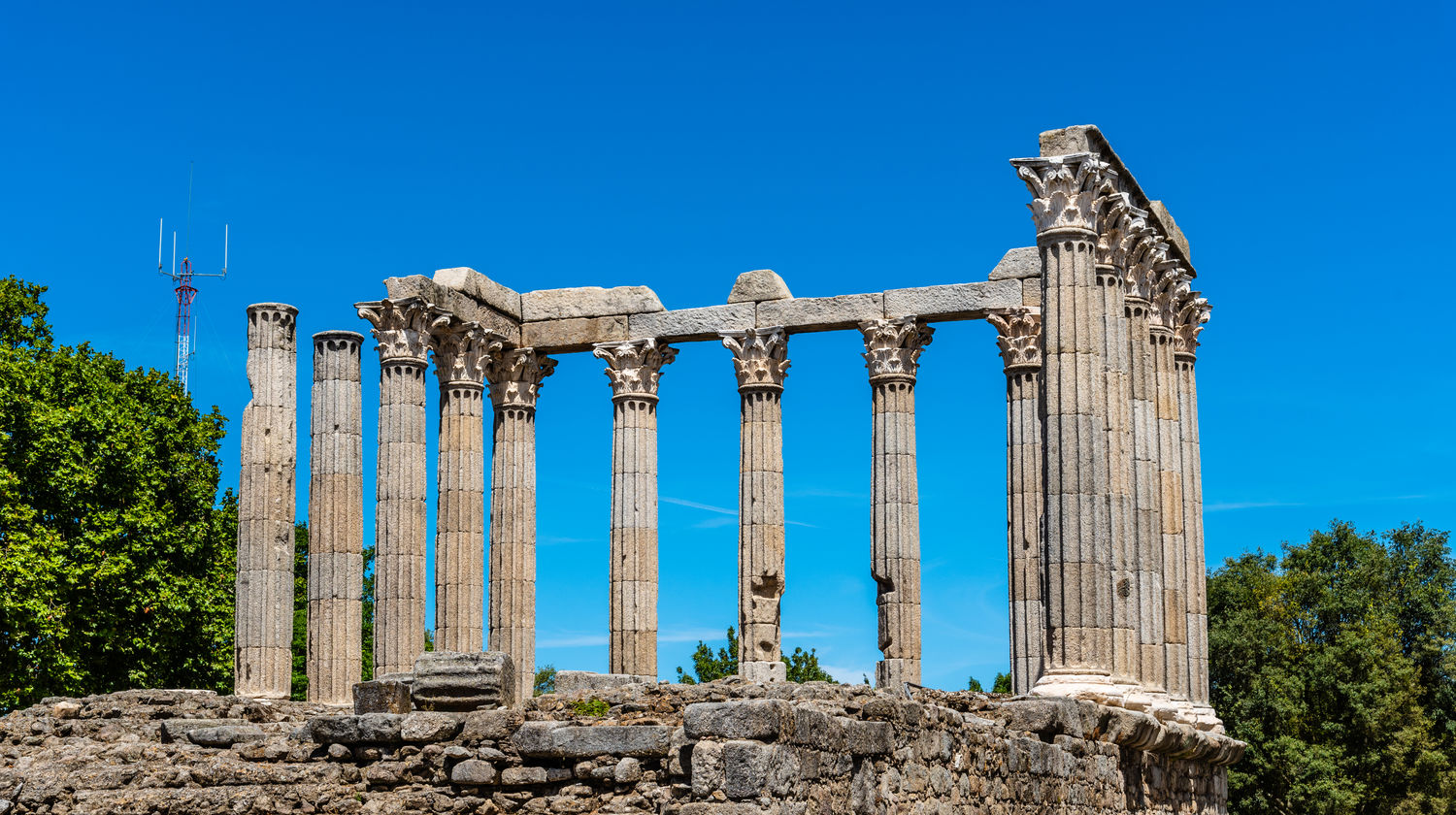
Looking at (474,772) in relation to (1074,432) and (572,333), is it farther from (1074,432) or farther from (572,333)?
(572,333)

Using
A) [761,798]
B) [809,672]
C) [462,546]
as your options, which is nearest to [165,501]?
[462,546]

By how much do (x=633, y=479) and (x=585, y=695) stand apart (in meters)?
16.5

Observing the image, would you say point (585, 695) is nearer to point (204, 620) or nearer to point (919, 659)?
point (919, 659)

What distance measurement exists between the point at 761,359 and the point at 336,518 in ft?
25.1

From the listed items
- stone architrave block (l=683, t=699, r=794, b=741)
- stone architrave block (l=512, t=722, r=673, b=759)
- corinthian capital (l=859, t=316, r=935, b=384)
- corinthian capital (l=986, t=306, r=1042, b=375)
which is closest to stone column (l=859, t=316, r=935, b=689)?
corinthian capital (l=859, t=316, r=935, b=384)

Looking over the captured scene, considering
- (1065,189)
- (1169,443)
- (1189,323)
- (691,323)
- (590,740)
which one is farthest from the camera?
(691,323)

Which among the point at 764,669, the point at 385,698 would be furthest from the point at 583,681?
the point at 764,669

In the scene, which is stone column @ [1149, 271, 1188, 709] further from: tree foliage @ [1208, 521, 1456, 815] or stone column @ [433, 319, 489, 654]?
tree foliage @ [1208, 521, 1456, 815]

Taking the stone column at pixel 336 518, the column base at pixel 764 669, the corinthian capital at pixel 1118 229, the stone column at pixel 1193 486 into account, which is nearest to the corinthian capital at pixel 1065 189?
the corinthian capital at pixel 1118 229

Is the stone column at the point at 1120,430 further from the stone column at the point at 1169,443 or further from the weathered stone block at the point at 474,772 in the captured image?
the weathered stone block at the point at 474,772

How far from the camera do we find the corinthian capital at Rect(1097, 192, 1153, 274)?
26109 mm

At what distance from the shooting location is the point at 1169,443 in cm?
3022

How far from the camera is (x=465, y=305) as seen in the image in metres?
34.0

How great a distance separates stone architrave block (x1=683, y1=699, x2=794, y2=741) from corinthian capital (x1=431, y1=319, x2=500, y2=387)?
68.3 feet
